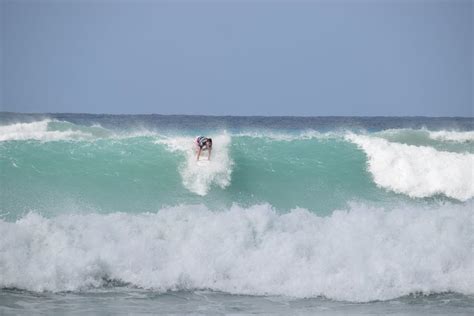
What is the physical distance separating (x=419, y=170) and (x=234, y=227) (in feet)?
22.2

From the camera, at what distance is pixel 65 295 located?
27.9 ft

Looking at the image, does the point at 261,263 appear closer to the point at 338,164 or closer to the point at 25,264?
the point at 25,264

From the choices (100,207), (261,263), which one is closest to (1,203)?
(100,207)

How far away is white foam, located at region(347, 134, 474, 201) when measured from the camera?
15.0 metres

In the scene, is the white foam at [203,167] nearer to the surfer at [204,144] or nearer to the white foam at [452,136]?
the surfer at [204,144]

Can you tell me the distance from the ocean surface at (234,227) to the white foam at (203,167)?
0.11 feet

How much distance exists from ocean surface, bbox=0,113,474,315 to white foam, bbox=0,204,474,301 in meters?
0.02

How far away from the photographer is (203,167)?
1445 centimetres

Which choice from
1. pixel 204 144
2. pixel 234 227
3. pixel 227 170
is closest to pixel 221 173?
pixel 227 170

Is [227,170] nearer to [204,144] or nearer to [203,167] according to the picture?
[203,167]

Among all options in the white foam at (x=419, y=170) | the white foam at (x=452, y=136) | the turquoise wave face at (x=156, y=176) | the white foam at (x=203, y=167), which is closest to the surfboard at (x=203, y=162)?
the white foam at (x=203, y=167)

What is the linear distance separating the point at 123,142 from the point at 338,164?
5.14 m

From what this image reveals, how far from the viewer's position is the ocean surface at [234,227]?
859 centimetres

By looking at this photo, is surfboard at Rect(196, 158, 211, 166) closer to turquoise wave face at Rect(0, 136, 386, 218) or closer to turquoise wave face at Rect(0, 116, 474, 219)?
turquoise wave face at Rect(0, 116, 474, 219)
